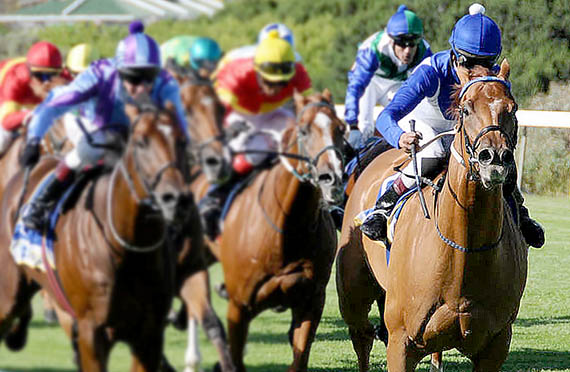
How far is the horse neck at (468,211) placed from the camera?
4.16 meters

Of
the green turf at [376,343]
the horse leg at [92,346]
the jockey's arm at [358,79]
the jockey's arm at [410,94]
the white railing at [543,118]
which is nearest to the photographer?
the horse leg at [92,346]

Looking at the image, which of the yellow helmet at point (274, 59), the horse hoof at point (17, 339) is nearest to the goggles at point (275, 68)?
the yellow helmet at point (274, 59)

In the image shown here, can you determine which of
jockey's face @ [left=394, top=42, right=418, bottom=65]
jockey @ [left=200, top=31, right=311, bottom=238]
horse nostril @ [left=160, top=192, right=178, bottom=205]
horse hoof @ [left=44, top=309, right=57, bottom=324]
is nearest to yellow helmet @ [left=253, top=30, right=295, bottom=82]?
jockey @ [left=200, top=31, right=311, bottom=238]

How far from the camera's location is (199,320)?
390 centimetres

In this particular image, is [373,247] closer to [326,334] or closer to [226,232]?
[226,232]

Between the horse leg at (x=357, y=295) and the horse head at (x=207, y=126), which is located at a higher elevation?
the horse head at (x=207, y=126)

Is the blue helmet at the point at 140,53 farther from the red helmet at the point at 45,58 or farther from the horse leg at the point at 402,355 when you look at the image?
the horse leg at the point at 402,355

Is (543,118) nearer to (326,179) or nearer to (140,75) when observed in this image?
(326,179)

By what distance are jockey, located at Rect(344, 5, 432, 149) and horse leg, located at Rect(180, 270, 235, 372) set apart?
2.47 m

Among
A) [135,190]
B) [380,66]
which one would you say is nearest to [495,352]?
[135,190]

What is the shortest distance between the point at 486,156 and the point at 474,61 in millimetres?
789

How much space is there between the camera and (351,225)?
559 cm

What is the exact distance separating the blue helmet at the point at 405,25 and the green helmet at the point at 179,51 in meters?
2.84

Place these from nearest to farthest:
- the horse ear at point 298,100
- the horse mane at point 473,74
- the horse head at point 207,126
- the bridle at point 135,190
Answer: the bridle at point 135,190 → the horse head at point 207,126 → the horse mane at point 473,74 → the horse ear at point 298,100
